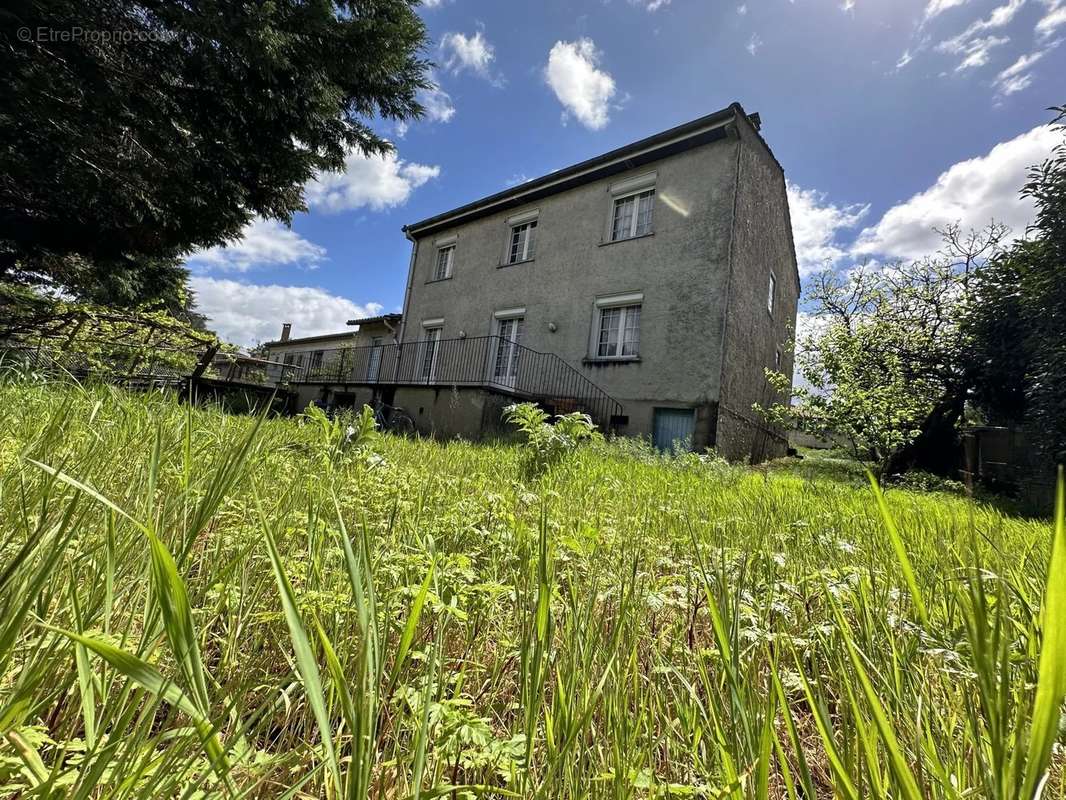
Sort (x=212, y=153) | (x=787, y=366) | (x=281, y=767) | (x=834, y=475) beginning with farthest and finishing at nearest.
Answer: (x=787, y=366), (x=834, y=475), (x=212, y=153), (x=281, y=767)

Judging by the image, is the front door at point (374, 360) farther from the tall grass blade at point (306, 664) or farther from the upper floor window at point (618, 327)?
the tall grass blade at point (306, 664)

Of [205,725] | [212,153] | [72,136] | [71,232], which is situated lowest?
[205,725]

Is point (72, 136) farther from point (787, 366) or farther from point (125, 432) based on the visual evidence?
point (787, 366)

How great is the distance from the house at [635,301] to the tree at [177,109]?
4561 millimetres

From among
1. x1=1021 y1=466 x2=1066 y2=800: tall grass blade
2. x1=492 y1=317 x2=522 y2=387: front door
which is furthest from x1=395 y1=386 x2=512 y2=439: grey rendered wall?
x1=1021 y1=466 x2=1066 y2=800: tall grass blade

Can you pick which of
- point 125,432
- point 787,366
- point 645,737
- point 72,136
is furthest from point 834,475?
point 72,136

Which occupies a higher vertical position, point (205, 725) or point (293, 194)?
point (293, 194)

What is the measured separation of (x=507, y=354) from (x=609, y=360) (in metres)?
3.13

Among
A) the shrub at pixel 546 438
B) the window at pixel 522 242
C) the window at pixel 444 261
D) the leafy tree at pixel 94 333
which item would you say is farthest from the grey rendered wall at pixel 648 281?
the leafy tree at pixel 94 333

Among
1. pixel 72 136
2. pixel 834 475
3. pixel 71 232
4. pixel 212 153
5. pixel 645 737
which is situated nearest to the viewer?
pixel 645 737

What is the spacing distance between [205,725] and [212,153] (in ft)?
21.7

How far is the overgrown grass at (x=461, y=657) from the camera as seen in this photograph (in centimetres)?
46

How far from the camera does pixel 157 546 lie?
0.42 meters

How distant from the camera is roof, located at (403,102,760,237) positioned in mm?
9406
